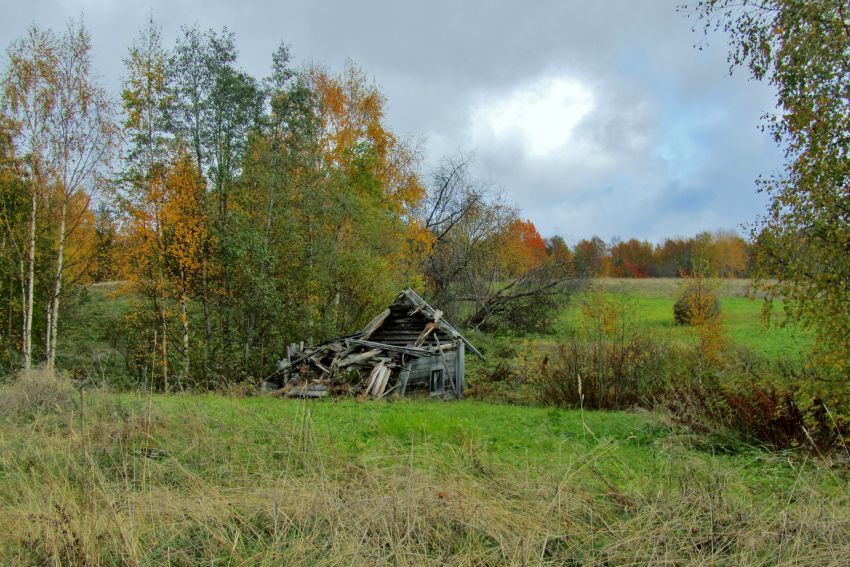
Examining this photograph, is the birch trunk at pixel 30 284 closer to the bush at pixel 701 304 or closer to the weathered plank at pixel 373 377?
the weathered plank at pixel 373 377

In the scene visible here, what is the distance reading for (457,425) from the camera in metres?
9.21

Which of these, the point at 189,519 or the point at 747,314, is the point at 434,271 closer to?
the point at 747,314

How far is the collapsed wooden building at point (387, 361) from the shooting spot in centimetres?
1652

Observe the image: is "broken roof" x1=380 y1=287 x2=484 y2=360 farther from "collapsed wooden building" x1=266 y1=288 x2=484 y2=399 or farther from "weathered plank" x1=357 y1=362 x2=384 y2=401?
"weathered plank" x1=357 y1=362 x2=384 y2=401

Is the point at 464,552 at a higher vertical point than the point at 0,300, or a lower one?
lower

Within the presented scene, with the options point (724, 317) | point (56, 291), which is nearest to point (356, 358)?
point (56, 291)

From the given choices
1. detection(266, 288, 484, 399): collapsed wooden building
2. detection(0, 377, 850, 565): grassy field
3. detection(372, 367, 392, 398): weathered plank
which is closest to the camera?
detection(0, 377, 850, 565): grassy field

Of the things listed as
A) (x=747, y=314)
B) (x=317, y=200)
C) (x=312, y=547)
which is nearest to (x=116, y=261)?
(x=317, y=200)

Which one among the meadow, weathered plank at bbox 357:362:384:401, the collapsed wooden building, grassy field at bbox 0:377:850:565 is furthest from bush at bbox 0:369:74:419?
weathered plank at bbox 357:362:384:401

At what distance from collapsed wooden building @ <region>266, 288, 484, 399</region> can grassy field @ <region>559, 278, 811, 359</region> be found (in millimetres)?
5834

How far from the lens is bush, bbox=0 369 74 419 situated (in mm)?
8383

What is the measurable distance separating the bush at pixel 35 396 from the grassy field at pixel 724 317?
1004 cm

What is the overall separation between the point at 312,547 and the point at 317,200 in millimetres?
19385

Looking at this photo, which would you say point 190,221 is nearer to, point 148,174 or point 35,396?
point 148,174
